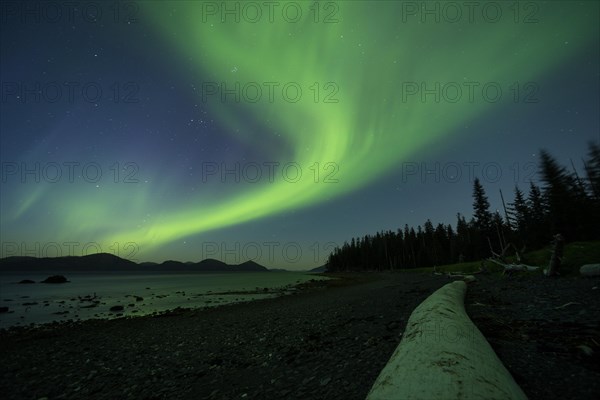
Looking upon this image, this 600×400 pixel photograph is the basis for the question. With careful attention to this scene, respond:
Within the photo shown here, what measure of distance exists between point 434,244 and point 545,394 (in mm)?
92297

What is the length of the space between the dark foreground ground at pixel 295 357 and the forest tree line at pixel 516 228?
18.3 m

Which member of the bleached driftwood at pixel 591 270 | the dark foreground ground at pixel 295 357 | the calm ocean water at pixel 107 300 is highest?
the bleached driftwood at pixel 591 270

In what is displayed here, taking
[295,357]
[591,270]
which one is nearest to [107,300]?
[295,357]

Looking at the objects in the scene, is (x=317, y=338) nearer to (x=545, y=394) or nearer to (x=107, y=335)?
(x=545, y=394)

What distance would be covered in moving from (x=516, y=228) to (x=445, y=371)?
81.2 meters

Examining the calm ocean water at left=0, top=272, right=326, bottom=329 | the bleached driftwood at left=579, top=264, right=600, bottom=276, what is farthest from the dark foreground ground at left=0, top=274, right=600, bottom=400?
the calm ocean water at left=0, top=272, right=326, bottom=329

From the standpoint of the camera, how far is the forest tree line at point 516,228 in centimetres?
3825

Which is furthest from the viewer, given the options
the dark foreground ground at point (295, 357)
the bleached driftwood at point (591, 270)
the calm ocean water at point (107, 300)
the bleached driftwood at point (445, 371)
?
the calm ocean water at point (107, 300)

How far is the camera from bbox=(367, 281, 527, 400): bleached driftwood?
3285 mm

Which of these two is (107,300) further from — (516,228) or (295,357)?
(516,228)

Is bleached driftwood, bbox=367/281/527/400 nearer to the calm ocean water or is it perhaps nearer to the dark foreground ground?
the dark foreground ground

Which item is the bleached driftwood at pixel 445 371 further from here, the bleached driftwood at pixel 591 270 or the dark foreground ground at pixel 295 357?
the bleached driftwood at pixel 591 270

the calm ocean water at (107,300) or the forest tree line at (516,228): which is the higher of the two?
the forest tree line at (516,228)

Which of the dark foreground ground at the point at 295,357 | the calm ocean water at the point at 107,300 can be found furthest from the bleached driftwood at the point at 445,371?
the calm ocean water at the point at 107,300
